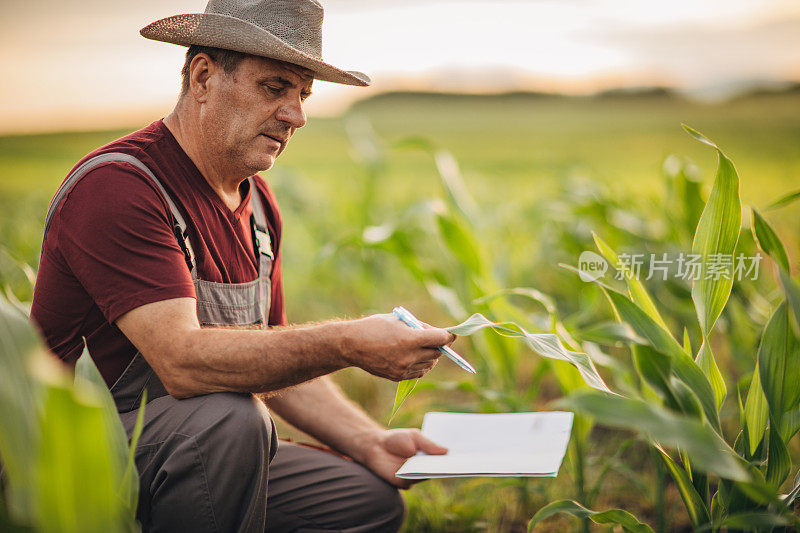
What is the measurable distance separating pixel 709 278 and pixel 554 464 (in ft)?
1.45

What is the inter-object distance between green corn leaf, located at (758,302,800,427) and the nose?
3.25ft

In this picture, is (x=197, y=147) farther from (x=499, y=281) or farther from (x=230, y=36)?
(x=499, y=281)

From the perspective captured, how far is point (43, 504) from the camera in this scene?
712 mm

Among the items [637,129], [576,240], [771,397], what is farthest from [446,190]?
[637,129]

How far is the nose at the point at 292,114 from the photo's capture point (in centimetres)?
145

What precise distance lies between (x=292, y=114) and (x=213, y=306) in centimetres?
44

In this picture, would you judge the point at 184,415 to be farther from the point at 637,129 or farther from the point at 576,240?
the point at 637,129

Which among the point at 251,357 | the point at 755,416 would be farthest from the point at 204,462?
the point at 755,416

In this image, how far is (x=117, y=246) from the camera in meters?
1.22

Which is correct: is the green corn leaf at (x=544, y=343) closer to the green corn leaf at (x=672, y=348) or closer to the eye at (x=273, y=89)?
the green corn leaf at (x=672, y=348)

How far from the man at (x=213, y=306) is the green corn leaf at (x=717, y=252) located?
48 cm

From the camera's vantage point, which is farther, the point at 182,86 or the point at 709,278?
the point at 182,86

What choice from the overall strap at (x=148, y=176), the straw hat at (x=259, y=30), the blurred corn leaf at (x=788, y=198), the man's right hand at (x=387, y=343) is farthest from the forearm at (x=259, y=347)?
the blurred corn leaf at (x=788, y=198)

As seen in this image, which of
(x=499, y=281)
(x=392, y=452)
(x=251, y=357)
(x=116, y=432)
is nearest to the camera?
(x=116, y=432)
